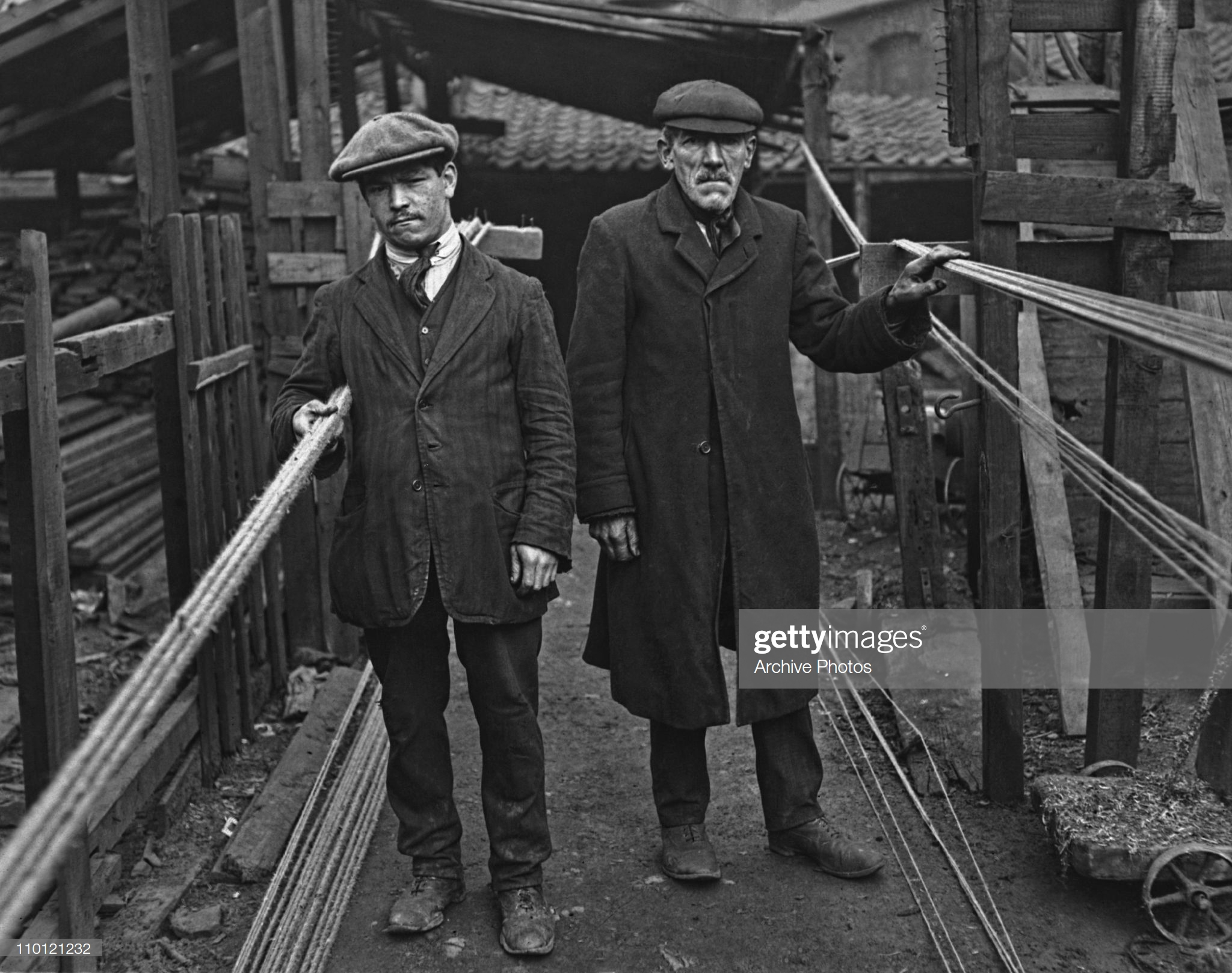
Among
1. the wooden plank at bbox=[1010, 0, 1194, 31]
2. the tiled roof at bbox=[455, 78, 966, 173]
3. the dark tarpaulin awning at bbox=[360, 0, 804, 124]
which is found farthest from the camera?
the tiled roof at bbox=[455, 78, 966, 173]

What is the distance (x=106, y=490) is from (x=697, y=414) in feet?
20.8

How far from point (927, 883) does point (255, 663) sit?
2.97 metres

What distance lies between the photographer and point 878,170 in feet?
46.6

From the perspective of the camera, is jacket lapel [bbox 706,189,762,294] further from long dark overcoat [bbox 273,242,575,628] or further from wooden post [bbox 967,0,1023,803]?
wooden post [bbox 967,0,1023,803]

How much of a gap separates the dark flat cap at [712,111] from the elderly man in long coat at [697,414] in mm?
47

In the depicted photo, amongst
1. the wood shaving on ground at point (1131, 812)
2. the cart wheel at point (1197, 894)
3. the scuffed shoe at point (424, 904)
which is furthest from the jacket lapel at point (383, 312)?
the cart wheel at point (1197, 894)

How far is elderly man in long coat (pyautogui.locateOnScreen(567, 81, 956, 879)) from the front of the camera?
11.9 ft

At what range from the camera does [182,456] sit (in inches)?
184

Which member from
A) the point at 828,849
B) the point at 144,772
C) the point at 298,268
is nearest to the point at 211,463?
the point at 144,772

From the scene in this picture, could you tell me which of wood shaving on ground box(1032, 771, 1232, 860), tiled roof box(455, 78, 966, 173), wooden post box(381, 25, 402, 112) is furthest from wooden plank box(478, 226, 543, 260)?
tiled roof box(455, 78, 966, 173)

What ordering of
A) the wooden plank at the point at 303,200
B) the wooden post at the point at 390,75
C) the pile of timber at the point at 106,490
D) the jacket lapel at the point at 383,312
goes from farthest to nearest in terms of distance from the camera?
the wooden post at the point at 390,75 < the pile of timber at the point at 106,490 < the wooden plank at the point at 303,200 < the jacket lapel at the point at 383,312

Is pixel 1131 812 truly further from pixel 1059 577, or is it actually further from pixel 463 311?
pixel 463 311

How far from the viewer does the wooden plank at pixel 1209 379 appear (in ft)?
13.0

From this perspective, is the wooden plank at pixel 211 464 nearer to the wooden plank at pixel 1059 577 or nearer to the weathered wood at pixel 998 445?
the weathered wood at pixel 998 445
